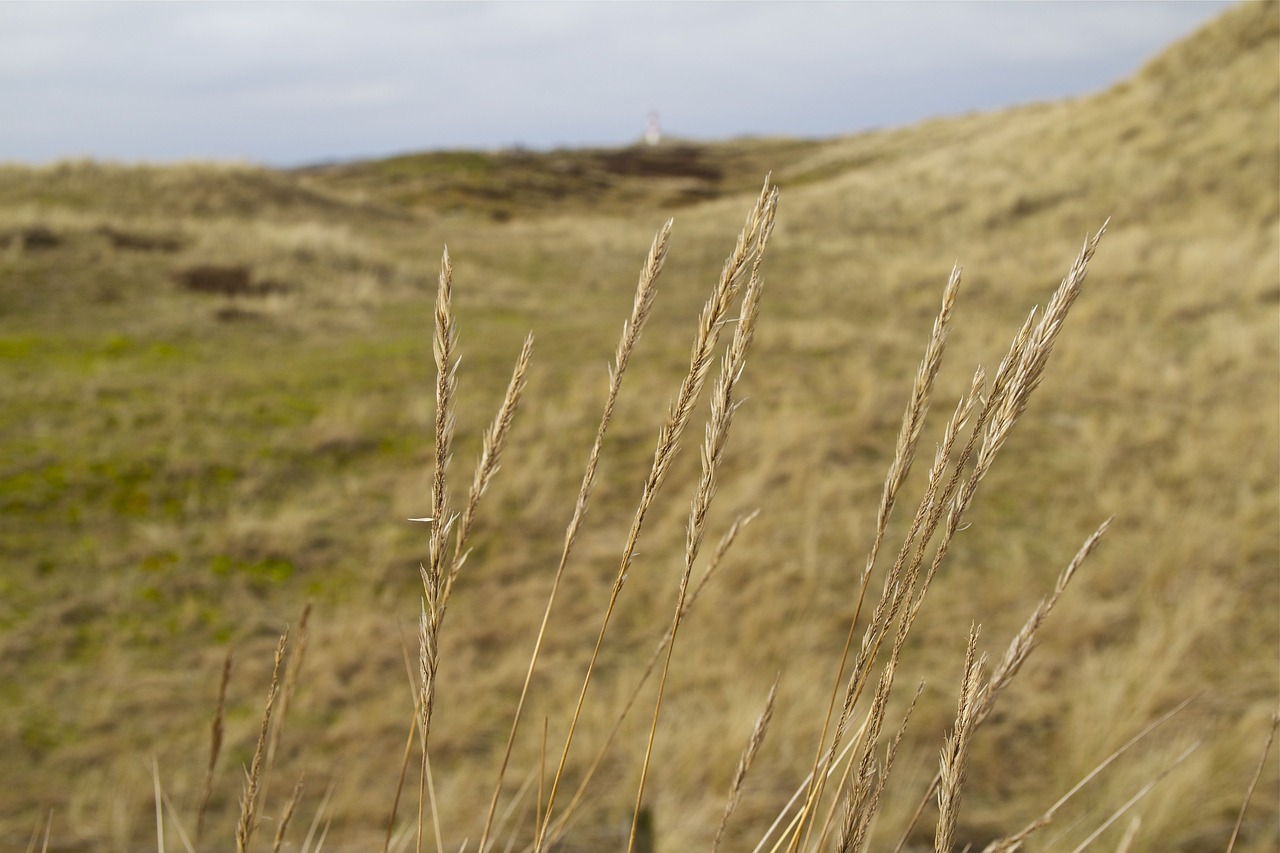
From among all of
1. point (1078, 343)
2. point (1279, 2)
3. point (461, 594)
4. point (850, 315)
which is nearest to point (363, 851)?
point (461, 594)

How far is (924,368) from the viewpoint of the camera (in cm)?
93

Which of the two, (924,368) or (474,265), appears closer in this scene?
(924,368)

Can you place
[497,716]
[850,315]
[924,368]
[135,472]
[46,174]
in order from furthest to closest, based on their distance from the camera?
[46,174] → [850,315] → [135,472] → [497,716] → [924,368]

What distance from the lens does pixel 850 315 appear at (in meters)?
9.98

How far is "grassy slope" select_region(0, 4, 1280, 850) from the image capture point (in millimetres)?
3088

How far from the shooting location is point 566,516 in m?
5.23

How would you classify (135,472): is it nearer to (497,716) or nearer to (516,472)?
(516,472)

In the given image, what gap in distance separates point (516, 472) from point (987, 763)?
11.5 feet

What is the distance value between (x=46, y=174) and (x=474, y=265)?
370 inches

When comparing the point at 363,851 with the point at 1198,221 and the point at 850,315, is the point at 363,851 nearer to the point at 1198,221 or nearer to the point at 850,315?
the point at 850,315

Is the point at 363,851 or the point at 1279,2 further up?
the point at 1279,2

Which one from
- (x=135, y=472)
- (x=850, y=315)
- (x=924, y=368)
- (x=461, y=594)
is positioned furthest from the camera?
(x=850, y=315)

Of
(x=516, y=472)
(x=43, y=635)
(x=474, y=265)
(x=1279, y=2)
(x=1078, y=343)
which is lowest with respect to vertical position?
(x=43, y=635)

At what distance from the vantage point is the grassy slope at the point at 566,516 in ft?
10.1
